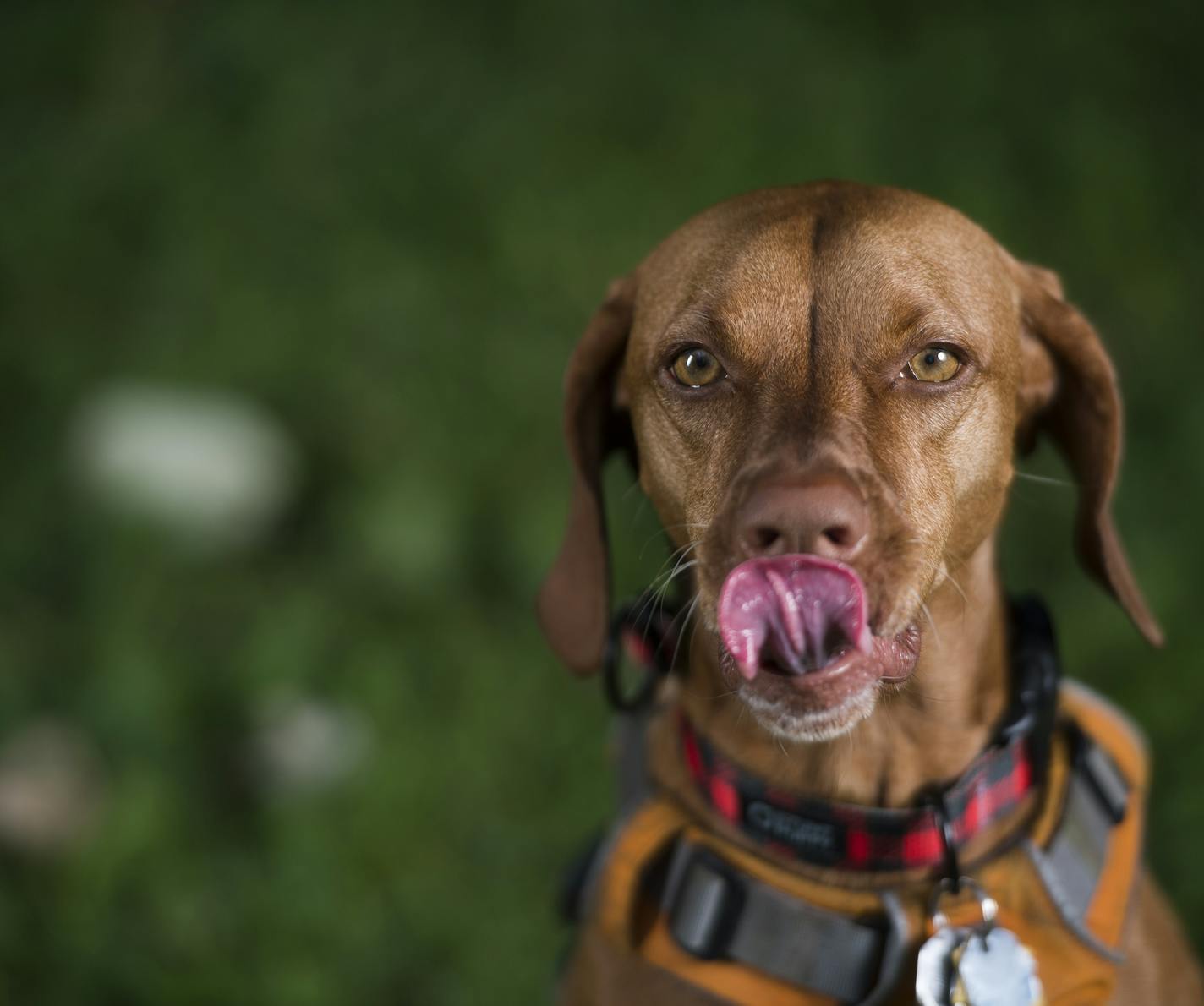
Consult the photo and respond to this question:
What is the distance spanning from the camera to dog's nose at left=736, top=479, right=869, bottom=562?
180 centimetres

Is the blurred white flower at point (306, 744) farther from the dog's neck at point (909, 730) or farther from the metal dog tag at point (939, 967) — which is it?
→ the metal dog tag at point (939, 967)

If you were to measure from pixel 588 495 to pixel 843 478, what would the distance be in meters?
0.64

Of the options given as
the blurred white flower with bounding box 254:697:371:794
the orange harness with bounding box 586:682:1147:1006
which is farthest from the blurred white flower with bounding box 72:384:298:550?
the orange harness with bounding box 586:682:1147:1006

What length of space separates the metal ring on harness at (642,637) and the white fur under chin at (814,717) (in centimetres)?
40

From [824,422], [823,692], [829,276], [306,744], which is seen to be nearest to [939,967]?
[823,692]

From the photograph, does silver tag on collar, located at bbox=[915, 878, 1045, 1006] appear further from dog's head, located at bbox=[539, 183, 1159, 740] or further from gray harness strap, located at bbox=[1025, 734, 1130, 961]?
dog's head, located at bbox=[539, 183, 1159, 740]

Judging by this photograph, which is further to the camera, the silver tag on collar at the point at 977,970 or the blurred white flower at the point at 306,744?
the blurred white flower at the point at 306,744

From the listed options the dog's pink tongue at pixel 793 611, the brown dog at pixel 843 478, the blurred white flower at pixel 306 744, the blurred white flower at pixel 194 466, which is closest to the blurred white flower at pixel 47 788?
the blurred white flower at pixel 306 744

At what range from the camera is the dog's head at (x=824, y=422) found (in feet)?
5.99

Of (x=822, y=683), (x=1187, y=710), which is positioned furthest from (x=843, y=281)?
(x=1187, y=710)

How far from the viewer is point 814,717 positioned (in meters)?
1.86

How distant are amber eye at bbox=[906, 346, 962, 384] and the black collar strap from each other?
1.89ft

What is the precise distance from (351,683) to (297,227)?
2.56 m

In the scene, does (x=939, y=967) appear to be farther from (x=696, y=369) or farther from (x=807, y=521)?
(x=696, y=369)
